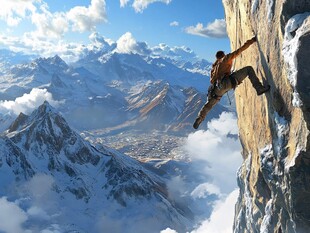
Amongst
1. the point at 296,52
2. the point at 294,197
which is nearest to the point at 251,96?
the point at 294,197

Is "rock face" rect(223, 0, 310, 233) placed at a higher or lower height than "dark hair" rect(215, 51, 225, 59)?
lower

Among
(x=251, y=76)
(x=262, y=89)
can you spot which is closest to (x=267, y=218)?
(x=262, y=89)

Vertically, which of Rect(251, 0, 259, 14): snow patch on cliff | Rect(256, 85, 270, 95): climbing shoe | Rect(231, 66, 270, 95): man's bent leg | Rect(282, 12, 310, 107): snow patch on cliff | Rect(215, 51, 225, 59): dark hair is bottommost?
Rect(282, 12, 310, 107): snow patch on cliff

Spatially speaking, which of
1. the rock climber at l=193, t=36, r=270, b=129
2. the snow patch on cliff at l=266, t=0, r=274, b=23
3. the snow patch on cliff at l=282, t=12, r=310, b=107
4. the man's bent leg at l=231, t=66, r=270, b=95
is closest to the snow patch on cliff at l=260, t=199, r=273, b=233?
the man's bent leg at l=231, t=66, r=270, b=95

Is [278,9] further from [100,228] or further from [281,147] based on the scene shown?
[100,228]

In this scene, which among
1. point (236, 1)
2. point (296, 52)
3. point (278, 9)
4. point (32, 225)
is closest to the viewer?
point (296, 52)

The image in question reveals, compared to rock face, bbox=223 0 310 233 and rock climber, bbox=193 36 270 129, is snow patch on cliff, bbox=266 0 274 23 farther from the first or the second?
rock climber, bbox=193 36 270 129

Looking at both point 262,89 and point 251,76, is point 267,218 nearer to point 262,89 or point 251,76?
point 262,89
